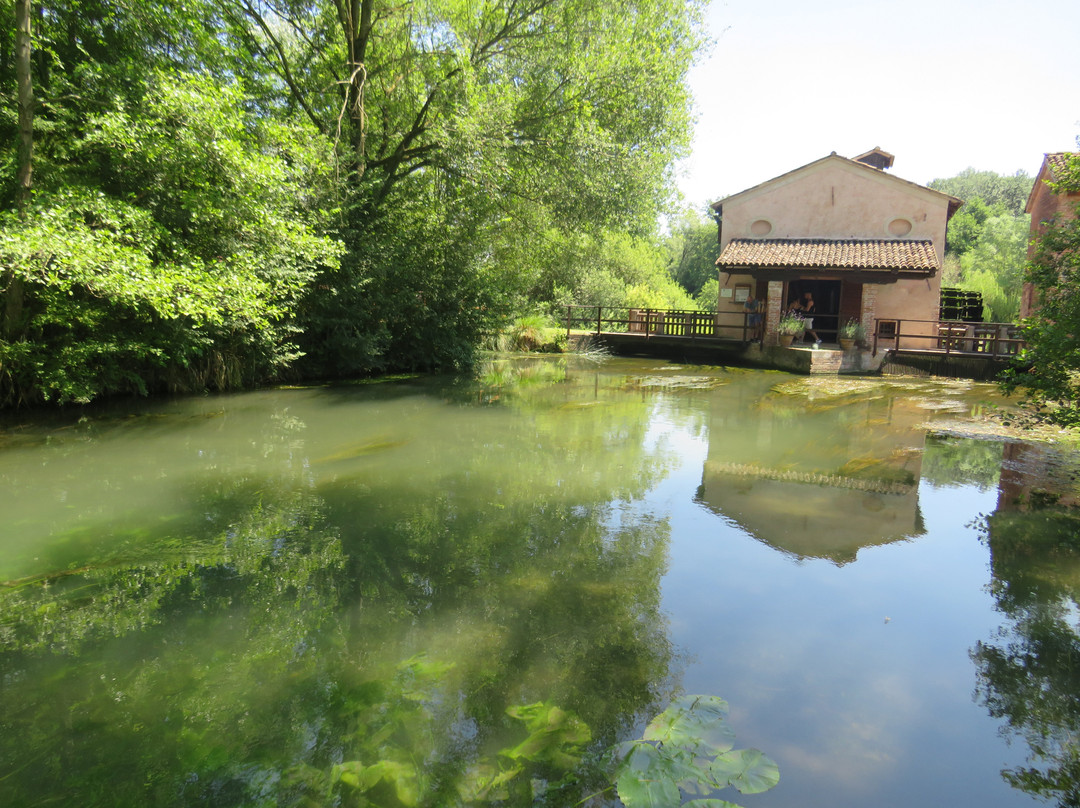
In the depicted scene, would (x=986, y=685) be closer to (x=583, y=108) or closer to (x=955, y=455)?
(x=955, y=455)

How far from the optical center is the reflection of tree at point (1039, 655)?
2.80m

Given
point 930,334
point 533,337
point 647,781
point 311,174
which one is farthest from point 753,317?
point 647,781

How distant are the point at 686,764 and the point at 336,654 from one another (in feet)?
6.11

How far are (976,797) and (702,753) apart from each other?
106 cm

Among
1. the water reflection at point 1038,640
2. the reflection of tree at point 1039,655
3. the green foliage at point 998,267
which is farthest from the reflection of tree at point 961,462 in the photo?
the green foliage at point 998,267

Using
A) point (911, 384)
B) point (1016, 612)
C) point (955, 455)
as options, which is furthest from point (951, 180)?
point (1016, 612)

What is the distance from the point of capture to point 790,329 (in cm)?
1925

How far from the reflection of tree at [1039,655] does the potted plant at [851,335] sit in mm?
14169

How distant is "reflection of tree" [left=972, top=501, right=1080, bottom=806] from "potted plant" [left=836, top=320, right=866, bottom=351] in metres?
14.2

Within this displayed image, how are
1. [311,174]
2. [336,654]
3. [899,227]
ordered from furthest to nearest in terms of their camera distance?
[899,227] → [311,174] → [336,654]

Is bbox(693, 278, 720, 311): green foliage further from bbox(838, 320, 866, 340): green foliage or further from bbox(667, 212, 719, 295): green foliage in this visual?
bbox(838, 320, 866, 340): green foliage

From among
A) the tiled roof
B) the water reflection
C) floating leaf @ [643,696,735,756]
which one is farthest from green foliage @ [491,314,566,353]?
floating leaf @ [643,696,735,756]

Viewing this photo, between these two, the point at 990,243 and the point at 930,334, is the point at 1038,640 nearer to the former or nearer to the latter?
the point at 930,334

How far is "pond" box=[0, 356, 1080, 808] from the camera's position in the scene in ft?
8.97
